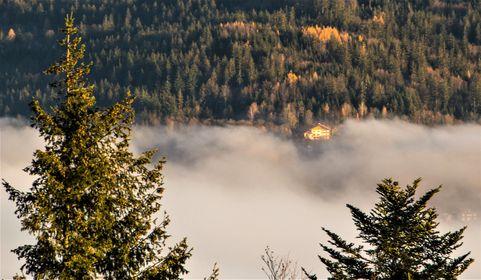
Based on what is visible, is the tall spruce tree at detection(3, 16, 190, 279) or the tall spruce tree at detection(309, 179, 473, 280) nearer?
the tall spruce tree at detection(3, 16, 190, 279)

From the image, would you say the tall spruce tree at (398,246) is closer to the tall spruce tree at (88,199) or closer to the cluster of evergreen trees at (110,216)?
the cluster of evergreen trees at (110,216)

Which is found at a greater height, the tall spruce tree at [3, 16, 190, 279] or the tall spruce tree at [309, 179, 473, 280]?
the tall spruce tree at [3, 16, 190, 279]

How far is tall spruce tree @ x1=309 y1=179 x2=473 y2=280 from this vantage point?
44375 millimetres

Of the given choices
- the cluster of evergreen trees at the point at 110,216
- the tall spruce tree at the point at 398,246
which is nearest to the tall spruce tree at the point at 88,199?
the cluster of evergreen trees at the point at 110,216

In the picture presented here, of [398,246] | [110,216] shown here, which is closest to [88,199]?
[110,216]

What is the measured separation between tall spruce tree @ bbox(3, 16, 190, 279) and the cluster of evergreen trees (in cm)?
3

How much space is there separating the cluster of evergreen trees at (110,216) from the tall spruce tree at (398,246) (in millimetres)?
34

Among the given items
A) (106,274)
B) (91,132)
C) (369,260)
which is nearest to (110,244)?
(106,274)

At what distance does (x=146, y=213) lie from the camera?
1731 inches

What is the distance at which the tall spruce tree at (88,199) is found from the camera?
4238 centimetres

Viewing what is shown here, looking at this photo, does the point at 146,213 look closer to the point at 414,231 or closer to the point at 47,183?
the point at 47,183

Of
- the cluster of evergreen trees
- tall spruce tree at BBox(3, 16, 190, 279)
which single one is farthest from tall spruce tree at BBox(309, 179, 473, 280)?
tall spruce tree at BBox(3, 16, 190, 279)

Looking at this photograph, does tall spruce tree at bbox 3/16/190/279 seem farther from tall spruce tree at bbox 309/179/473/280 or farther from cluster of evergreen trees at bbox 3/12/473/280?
tall spruce tree at bbox 309/179/473/280

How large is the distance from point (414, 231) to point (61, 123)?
12.3 metres
